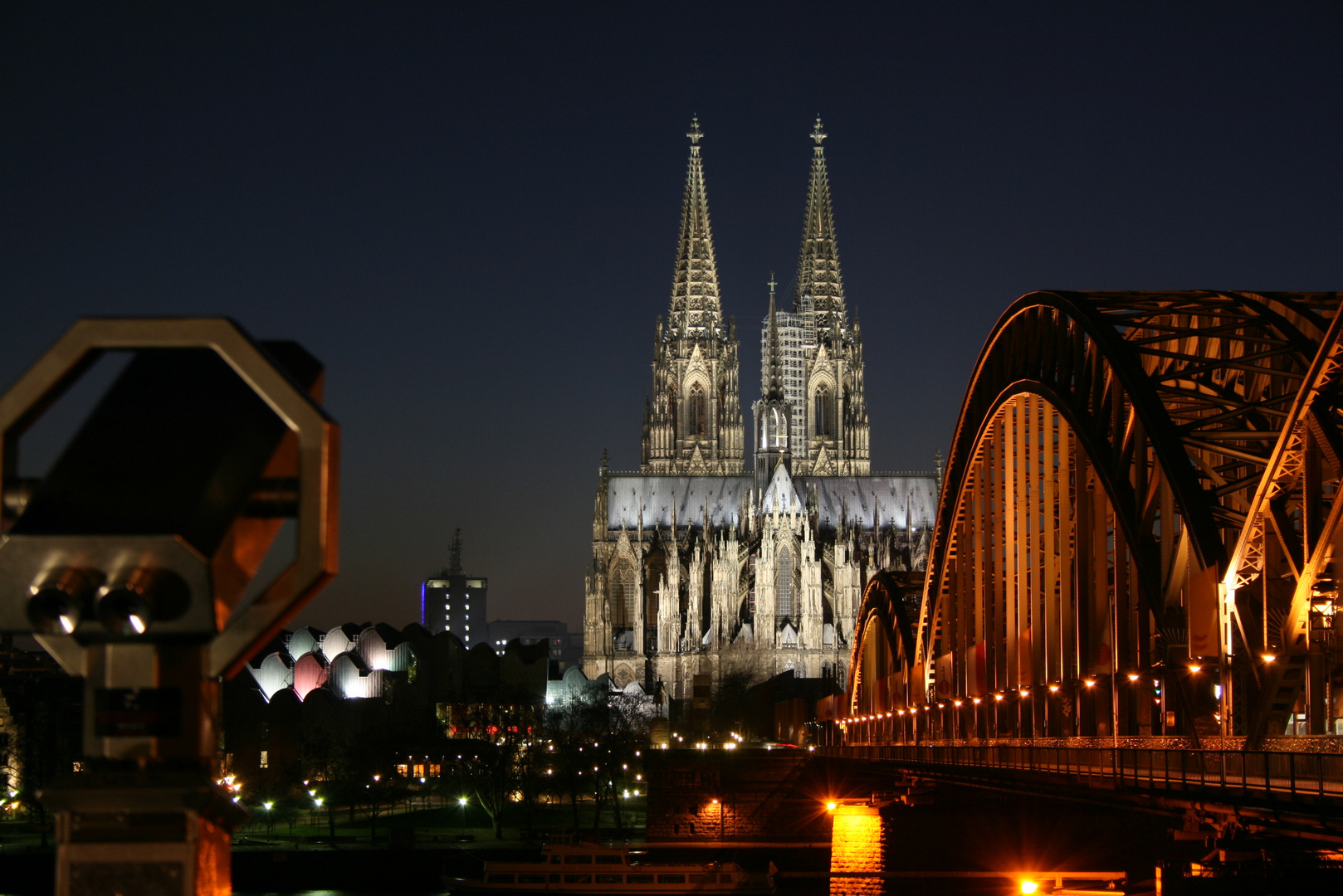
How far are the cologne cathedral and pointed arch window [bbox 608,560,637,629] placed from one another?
0.14 meters

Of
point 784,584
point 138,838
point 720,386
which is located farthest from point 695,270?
point 138,838

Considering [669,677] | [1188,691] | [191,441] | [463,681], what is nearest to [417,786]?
[463,681]

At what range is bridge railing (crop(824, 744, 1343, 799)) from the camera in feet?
64.0

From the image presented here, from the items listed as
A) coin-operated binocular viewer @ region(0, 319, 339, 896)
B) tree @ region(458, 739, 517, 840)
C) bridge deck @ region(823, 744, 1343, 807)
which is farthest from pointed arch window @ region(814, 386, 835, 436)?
coin-operated binocular viewer @ region(0, 319, 339, 896)

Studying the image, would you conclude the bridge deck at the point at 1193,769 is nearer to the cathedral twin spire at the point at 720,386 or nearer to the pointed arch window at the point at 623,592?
the pointed arch window at the point at 623,592

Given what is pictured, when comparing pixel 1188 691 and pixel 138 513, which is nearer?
pixel 138 513

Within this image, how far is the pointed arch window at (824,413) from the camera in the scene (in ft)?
518

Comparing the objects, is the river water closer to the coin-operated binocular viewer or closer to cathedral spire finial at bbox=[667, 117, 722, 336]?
the coin-operated binocular viewer

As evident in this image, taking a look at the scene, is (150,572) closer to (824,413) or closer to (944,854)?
(944,854)

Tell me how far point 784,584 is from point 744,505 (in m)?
9.08

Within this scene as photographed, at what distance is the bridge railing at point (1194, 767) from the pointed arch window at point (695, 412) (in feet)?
397

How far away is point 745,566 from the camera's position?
137 metres

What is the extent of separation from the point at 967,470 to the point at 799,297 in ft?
396

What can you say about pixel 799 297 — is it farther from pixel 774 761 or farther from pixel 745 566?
pixel 774 761
